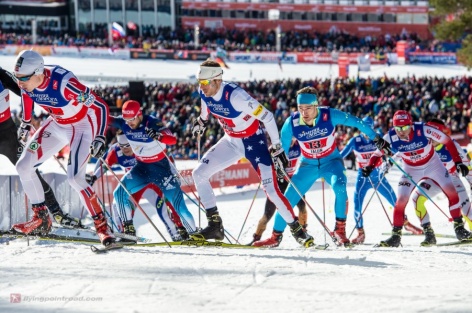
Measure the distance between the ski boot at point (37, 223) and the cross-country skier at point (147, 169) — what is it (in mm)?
2207

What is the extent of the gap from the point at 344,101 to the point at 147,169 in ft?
56.3

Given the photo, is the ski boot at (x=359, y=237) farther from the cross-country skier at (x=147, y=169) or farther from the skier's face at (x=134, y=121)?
the skier's face at (x=134, y=121)

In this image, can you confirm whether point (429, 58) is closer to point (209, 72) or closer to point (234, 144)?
point (234, 144)

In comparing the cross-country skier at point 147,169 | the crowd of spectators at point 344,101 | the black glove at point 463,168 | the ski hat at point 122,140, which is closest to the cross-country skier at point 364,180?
the black glove at point 463,168

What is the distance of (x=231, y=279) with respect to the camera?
23.5ft

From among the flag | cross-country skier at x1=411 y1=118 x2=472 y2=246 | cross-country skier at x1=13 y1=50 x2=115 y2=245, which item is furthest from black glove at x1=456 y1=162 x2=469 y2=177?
the flag

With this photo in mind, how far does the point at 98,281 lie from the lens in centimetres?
705

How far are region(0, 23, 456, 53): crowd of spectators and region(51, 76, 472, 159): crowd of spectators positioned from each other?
23.4 meters

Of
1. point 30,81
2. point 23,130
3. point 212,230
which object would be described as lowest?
point 212,230

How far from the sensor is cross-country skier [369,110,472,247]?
11.5 metres

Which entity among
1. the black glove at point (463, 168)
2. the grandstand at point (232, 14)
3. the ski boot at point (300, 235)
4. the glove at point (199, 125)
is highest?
the grandstand at point (232, 14)

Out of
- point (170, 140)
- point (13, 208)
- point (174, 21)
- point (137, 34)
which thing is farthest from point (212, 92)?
point (174, 21)

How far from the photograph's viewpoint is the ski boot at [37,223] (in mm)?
9305

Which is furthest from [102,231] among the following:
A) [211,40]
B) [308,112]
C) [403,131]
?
[211,40]
